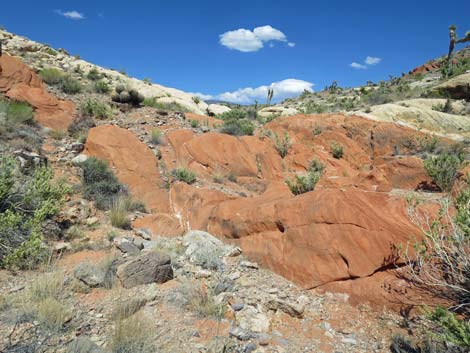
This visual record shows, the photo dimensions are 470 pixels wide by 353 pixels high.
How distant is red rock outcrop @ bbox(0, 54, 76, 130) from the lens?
31.2ft

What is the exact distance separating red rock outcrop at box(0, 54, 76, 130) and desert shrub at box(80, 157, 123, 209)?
8.59 ft

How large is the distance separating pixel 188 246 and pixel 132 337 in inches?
99.1

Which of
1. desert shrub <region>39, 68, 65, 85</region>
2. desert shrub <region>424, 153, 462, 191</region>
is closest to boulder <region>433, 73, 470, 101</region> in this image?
desert shrub <region>424, 153, 462, 191</region>

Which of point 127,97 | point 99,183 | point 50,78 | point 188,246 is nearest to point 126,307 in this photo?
point 188,246

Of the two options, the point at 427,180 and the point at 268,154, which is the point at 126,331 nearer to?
the point at 427,180

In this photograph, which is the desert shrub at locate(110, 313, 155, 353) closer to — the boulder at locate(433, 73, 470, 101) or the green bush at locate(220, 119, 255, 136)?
the green bush at locate(220, 119, 255, 136)

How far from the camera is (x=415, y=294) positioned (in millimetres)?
3758

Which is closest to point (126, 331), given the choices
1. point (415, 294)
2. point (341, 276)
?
point (341, 276)

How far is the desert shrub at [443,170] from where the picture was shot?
6.89m

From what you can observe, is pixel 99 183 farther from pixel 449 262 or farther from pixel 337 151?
pixel 337 151

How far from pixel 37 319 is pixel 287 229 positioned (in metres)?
3.45

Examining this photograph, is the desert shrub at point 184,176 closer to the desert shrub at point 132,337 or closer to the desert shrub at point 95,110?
the desert shrub at point 95,110

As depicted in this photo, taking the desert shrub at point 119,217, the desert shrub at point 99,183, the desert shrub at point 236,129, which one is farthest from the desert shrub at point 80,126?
the desert shrub at point 236,129

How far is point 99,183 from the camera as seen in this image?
24.1 ft
